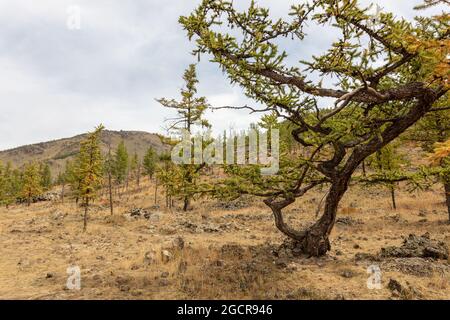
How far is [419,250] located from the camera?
12.3 metres

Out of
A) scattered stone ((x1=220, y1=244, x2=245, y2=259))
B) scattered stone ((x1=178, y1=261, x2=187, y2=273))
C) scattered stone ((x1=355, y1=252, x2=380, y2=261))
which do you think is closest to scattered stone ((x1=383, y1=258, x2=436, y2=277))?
scattered stone ((x1=355, y1=252, x2=380, y2=261))

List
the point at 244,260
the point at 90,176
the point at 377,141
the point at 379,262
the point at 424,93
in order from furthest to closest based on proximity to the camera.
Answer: the point at 90,176
the point at 244,260
the point at 379,262
the point at 377,141
the point at 424,93

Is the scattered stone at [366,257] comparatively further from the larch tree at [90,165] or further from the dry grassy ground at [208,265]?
the larch tree at [90,165]

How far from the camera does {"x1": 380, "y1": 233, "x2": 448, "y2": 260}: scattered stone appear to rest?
39.5ft

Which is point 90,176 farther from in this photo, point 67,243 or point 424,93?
point 424,93

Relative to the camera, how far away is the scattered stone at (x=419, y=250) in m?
12.1

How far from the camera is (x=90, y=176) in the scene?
97.2 feet

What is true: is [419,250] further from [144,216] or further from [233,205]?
[233,205]

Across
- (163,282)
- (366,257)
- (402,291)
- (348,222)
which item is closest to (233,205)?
(348,222)

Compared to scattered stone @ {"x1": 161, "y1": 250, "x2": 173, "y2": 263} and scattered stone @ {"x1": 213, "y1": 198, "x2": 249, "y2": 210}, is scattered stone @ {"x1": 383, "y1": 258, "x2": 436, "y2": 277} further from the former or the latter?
scattered stone @ {"x1": 213, "y1": 198, "x2": 249, "y2": 210}

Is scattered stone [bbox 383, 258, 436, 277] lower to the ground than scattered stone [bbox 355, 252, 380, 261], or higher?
higher

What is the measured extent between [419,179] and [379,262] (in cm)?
363

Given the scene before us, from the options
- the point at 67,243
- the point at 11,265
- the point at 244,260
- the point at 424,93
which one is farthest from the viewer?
the point at 67,243
